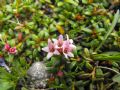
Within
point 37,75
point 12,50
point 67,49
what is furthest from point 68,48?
point 12,50

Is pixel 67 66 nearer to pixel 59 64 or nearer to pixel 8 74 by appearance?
pixel 59 64

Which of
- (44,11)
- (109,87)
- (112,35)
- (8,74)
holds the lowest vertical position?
(109,87)

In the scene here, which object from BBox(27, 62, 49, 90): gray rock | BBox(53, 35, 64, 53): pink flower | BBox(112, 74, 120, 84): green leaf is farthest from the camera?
BBox(27, 62, 49, 90): gray rock

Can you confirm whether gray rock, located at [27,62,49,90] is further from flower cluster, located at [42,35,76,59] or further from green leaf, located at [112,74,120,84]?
green leaf, located at [112,74,120,84]

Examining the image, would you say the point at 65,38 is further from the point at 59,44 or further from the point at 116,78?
the point at 116,78

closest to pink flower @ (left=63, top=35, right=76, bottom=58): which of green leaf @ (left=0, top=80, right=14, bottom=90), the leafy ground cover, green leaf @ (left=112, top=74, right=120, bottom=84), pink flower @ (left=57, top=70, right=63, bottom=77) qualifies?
the leafy ground cover

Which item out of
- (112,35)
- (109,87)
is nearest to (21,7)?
(112,35)
